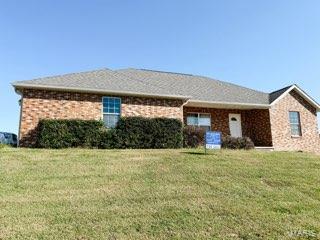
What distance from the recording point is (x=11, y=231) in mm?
6668

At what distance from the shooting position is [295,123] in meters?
25.0

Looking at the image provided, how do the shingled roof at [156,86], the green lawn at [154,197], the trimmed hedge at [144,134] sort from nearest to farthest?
the green lawn at [154,197] < the trimmed hedge at [144,134] < the shingled roof at [156,86]

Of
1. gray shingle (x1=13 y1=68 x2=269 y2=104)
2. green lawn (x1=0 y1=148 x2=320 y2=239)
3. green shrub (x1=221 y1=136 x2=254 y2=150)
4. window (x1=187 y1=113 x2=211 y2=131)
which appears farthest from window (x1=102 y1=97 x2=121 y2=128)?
green shrub (x1=221 y1=136 x2=254 y2=150)

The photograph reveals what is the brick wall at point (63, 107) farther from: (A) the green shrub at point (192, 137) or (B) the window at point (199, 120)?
(B) the window at point (199, 120)

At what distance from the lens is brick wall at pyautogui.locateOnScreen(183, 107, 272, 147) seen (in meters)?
24.2

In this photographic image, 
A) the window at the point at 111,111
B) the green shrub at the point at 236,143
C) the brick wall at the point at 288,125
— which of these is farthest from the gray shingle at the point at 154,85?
the green shrub at the point at 236,143

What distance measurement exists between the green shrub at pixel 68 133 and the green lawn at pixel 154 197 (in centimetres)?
289

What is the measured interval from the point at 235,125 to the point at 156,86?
23.1 feet

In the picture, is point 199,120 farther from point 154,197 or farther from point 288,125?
point 154,197

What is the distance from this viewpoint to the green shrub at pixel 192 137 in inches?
797

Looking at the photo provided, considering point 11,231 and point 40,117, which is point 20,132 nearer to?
point 40,117

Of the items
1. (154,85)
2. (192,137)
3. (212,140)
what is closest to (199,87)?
(154,85)

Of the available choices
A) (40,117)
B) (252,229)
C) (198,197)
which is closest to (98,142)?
(40,117)

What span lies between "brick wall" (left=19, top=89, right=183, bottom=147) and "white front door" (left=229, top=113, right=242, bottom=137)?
7.12 meters
